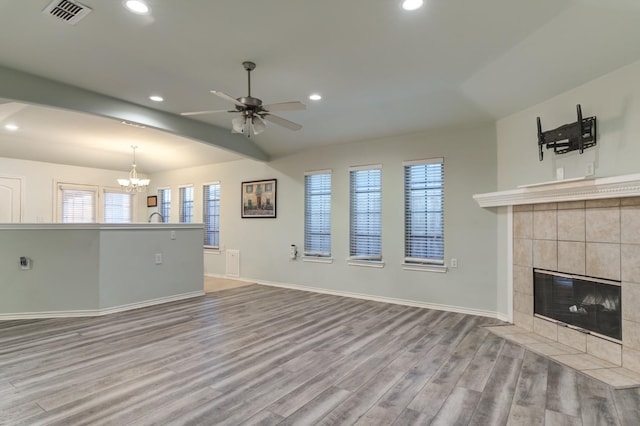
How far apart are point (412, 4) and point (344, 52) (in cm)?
87

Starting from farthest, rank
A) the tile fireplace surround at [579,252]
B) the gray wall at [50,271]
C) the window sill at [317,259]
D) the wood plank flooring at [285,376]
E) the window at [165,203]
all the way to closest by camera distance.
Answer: the window at [165,203]
the window sill at [317,259]
the gray wall at [50,271]
the tile fireplace surround at [579,252]
the wood plank flooring at [285,376]

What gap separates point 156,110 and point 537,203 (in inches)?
202

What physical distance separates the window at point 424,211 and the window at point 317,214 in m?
1.49

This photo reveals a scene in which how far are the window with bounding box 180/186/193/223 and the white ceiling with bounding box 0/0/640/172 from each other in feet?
12.3

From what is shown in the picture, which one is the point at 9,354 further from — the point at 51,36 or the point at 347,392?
the point at 347,392

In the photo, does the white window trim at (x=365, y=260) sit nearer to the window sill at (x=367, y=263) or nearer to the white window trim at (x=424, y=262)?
the window sill at (x=367, y=263)


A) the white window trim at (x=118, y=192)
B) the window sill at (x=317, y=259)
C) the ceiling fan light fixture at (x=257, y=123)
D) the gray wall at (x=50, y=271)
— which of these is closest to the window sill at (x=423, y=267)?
the window sill at (x=317, y=259)

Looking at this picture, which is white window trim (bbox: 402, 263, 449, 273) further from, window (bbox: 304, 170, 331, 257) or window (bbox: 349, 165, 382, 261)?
window (bbox: 304, 170, 331, 257)

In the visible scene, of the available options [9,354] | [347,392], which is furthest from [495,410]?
[9,354]

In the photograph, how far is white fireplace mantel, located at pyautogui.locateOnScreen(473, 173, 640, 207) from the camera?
9.12 feet

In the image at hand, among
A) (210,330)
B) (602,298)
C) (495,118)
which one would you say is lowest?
(210,330)

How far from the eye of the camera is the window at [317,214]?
244 inches

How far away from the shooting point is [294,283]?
656cm

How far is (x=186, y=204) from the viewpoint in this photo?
28.4ft
